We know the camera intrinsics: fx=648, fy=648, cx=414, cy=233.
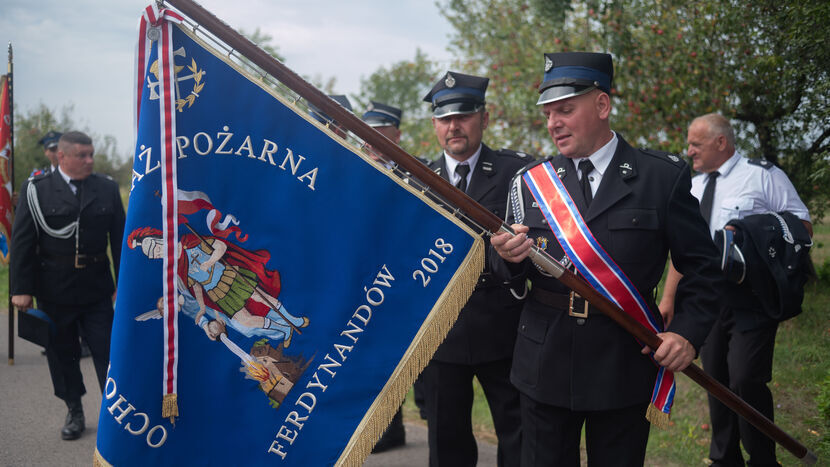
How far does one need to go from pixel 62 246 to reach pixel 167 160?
3.49 meters

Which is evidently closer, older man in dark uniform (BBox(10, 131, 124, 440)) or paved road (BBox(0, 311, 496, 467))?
paved road (BBox(0, 311, 496, 467))

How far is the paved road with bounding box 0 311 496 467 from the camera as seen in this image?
14.8 ft

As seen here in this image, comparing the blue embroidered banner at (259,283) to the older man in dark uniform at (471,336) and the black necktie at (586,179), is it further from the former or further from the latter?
the older man in dark uniform at (471,336)

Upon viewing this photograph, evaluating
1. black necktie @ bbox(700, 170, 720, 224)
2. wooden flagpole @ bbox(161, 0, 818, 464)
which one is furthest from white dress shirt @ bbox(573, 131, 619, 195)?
black necktie @ bbox(700, 170, 720, 224)

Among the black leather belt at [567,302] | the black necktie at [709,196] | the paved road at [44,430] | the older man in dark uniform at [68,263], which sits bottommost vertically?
the paved road at [44,430]

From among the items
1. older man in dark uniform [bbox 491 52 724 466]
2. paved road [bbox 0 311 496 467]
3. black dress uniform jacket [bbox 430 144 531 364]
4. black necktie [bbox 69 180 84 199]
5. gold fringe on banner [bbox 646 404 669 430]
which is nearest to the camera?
older man in dark uniform [bbox 491 52 724 466]

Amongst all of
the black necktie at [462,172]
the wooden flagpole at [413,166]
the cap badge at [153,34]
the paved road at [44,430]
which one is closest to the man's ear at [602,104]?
the wooden flagpole at [413,166]

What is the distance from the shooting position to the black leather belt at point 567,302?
2531 mm

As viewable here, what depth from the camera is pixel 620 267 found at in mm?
2492

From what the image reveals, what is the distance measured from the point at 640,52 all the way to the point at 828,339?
10.8 ft

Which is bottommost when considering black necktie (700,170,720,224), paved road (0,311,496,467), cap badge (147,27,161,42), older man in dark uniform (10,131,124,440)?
paved road (0,311,496,467)

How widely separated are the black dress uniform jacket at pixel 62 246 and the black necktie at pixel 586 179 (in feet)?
13.5

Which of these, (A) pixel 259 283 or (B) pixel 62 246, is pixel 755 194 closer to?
(A) pixel 259 283

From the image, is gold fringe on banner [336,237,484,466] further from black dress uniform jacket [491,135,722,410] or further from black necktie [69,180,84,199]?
black necktie [69,180,84,199]
